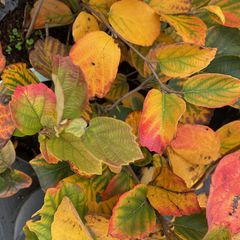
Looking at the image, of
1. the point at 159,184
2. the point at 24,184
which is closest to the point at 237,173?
the point at 159,184

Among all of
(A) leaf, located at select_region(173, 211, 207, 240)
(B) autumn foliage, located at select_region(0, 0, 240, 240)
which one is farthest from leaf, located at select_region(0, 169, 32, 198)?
(A) leaf, located at select_region(173, 211, 207, 240)

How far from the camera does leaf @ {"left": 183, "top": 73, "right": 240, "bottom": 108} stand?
0.49m

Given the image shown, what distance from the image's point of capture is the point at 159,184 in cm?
55

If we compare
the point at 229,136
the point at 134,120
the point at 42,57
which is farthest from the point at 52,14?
the point at 229,136

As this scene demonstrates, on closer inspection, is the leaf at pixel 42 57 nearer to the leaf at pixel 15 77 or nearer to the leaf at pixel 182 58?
the leaf at pixel 15 77

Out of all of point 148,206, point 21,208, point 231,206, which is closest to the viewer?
point 231,206

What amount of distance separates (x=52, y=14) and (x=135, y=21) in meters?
0.16

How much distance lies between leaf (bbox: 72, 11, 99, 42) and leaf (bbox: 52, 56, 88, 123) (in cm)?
14

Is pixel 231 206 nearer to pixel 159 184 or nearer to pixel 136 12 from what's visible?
pixel 159 184

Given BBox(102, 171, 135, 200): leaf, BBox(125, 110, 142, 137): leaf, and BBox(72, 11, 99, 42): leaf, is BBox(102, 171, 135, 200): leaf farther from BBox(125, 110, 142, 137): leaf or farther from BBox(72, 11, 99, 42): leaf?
BBox(72, 11, 99, 42): leaf

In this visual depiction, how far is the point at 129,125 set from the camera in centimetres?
49

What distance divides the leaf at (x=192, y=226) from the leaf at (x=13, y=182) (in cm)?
21

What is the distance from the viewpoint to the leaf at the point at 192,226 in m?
0.57

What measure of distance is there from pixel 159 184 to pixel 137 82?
249 mm
